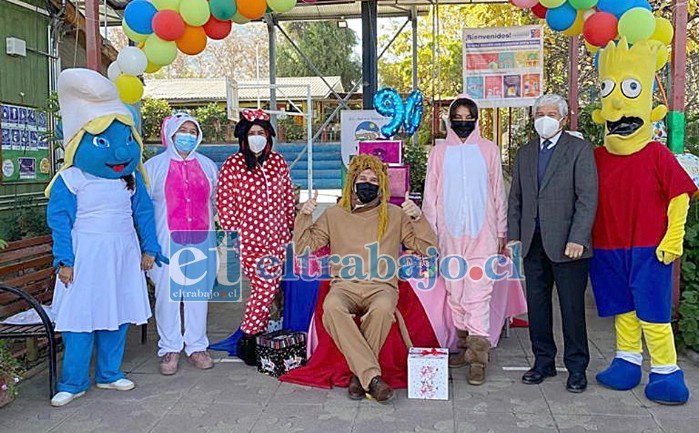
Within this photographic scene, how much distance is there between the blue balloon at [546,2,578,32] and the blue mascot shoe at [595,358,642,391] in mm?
2035

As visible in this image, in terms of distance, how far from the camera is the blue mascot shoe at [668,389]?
363 cm

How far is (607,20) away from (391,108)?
1689mm

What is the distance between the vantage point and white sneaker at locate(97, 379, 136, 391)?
4004 millimetres

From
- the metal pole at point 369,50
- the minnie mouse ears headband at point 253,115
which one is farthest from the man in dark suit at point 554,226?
the metal pole at point 369,50

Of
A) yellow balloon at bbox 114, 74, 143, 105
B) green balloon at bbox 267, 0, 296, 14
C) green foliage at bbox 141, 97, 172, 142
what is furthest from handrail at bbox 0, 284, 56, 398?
green foliage at bbox 141, 97, 172, 142

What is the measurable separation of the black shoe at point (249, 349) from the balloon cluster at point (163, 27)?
1664mm

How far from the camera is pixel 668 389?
3.63 m

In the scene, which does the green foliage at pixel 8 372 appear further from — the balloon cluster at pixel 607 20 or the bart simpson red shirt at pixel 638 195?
the balloon cluster at pixel 607 20

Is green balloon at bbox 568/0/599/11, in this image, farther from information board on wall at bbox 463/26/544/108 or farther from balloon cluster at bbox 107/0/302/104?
information board on wall at bbox 463/26/544/108

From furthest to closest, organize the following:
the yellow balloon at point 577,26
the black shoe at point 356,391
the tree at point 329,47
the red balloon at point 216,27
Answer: the tree at point 329,47 → the red balloon at point 216,27 → the yellow balloon at point 577,26 → the black shoe at point 356,391

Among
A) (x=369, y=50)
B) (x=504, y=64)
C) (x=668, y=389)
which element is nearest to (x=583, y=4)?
(x=504, y=64)

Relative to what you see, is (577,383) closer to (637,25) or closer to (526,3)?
(637,25)

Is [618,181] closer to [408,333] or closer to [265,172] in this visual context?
[408,333]

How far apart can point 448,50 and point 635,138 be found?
1503cm
